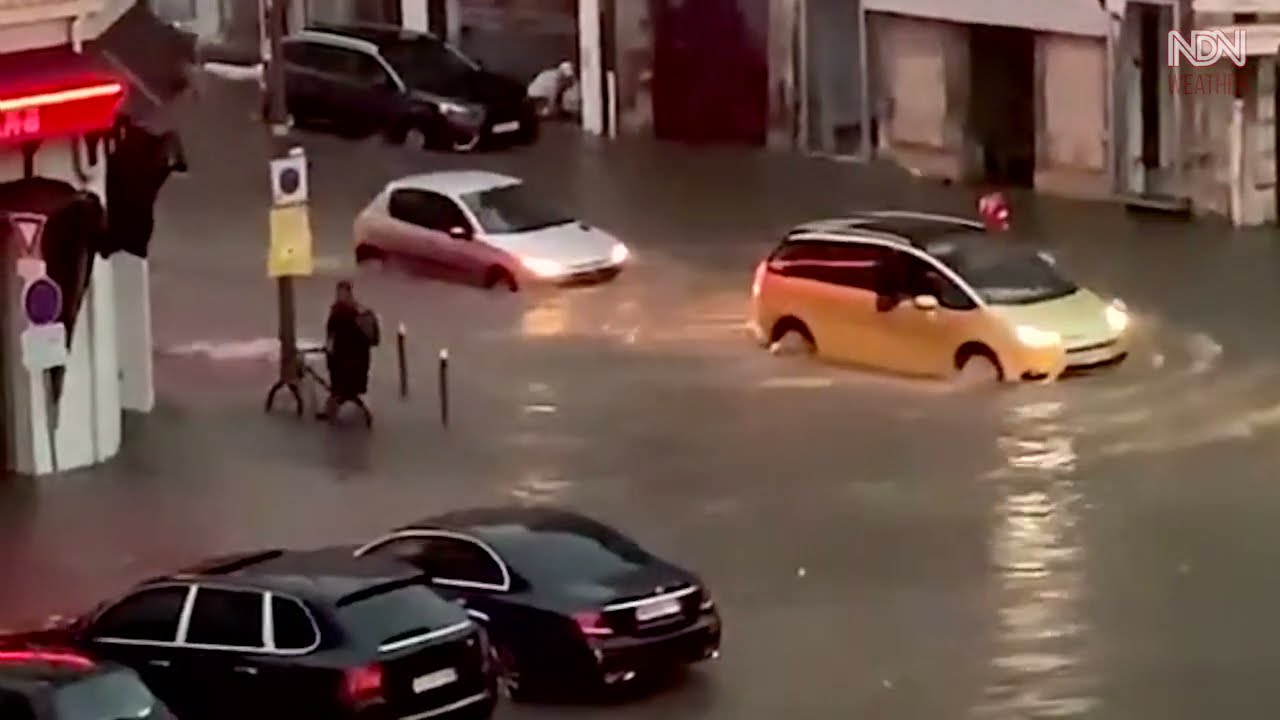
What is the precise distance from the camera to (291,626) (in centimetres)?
1794

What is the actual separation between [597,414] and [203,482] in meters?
4.30

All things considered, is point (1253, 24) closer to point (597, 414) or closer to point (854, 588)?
point (597, 414)

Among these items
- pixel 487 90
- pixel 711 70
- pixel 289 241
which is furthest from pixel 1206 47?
pixel 289 241

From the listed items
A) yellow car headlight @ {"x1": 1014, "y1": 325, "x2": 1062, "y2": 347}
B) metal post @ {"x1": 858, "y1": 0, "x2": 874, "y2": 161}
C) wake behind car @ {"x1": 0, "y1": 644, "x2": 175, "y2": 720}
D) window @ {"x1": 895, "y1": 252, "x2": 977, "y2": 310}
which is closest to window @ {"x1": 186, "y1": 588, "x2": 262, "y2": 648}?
wake behind car @ {"x1": 0, "y1": 644, "x2": 175, "y2": 720}

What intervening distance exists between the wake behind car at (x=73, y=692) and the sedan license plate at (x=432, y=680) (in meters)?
1.80

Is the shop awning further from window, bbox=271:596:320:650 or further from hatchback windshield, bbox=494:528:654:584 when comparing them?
window, bbox=271:596:320:650

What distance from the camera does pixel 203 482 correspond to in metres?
27.4

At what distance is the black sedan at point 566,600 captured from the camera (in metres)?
19.6

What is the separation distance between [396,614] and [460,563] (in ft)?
7.09

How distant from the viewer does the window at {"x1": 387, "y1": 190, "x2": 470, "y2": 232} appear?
124ft

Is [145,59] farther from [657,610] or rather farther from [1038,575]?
[657,610]

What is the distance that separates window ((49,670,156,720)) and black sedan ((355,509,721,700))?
12.2ft

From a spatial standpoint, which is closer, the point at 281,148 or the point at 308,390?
the point at 281,148

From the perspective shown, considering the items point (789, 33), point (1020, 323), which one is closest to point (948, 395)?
point (1020, 323)
